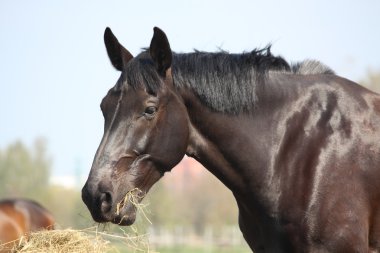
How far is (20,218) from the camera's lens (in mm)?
14055

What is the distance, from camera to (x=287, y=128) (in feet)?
18.4

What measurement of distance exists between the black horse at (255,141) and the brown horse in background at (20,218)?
29.0 ft

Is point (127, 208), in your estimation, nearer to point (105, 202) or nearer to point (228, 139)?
point (105, 202)

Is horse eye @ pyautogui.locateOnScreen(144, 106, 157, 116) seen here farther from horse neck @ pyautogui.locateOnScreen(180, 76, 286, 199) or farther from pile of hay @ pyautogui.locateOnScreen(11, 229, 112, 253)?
pile of hay @ pyautogui.locateOnScreen(11, 229, 112, 253)

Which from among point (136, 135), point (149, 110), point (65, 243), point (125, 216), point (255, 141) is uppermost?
point (149, 110)

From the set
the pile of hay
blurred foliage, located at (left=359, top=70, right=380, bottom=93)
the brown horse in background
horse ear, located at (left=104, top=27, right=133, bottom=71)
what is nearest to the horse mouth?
the pile of hay

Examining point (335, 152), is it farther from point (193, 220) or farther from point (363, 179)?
point (193, 220)

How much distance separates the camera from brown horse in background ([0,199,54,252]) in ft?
45.2

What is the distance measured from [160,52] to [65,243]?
208 cm

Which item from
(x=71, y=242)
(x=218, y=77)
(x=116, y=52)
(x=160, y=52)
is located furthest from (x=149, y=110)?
(x=71, y=242)

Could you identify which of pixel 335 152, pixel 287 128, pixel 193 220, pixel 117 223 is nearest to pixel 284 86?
pixel 287 128

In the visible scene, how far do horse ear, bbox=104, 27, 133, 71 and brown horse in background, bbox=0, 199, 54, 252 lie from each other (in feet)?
28.1

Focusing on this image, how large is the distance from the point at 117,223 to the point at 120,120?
32.1 inches

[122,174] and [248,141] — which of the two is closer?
[122,174]
